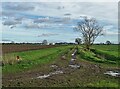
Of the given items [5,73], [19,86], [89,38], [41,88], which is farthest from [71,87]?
[89,38]

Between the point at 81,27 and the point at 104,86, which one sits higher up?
the point at 81,27

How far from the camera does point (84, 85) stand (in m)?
16.5

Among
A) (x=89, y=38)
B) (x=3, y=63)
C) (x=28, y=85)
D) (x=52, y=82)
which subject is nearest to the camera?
(x=28, y=85)

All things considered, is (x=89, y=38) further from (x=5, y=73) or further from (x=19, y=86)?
(x=19, y=86)

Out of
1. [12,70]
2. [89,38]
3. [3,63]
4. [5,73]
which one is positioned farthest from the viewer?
[89,38]

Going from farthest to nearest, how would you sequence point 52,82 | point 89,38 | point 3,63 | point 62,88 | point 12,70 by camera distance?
point 89,38
point 3,63
point 12,70
point 52,82
point 62,88

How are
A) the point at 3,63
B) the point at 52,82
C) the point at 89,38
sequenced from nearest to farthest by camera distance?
the point at 52,82 < the point at 3,63 < the point at 89,38

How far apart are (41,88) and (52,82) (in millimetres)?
2291

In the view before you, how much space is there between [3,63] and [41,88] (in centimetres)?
1255

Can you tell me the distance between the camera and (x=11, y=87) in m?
15.6

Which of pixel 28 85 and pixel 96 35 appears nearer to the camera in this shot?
pixel 28 85

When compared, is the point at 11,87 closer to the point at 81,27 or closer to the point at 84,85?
the point at 84,85

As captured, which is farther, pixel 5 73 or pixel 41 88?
pixel 5 73

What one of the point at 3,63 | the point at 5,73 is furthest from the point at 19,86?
the point at 3,63
